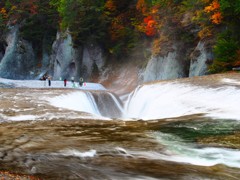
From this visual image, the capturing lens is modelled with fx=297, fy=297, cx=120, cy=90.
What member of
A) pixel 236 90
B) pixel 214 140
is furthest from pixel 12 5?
pixel 214 140

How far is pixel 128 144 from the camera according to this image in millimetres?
7031

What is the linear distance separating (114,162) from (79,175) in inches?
35.8

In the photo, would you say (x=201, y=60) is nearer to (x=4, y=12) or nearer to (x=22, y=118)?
(x=22, y=118)

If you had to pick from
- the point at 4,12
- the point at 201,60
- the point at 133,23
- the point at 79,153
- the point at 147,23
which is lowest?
the point at 79,153

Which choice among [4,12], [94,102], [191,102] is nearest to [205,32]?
[94,102]

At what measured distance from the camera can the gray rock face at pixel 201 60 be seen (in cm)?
2366

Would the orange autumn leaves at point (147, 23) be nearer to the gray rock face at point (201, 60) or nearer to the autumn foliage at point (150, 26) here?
the autumn foliage at point (150, 26)

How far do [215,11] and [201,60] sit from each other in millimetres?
3987

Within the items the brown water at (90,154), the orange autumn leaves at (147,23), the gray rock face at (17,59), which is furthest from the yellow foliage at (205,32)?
the gray rock face at (17,59)

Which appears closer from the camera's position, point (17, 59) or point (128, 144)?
point (128, 144)

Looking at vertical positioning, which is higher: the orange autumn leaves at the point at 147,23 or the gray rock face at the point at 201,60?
the orange autumn leaves at the point at 147,23

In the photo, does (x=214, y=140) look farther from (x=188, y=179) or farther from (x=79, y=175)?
(x=79, y=175)

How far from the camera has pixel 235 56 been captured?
21.0 metres

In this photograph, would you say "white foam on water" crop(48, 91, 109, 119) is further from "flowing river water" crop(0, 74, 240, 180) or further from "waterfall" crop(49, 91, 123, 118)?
"flowing river water" crop(0, 74, 240, 180)
